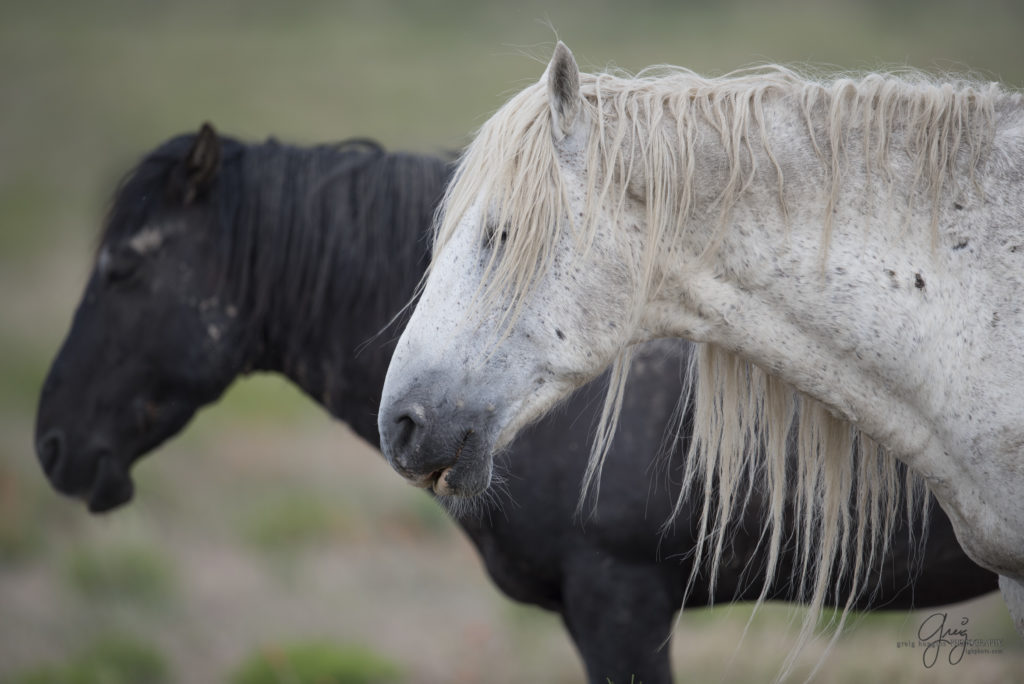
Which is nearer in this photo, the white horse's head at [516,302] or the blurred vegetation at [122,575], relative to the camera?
the white horse's head at [516,302]

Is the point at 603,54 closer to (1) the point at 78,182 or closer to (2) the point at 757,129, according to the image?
(1) the point at 78,182

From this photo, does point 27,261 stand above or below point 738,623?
below

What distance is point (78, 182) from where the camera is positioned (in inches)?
866

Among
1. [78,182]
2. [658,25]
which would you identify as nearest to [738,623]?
[78,182]

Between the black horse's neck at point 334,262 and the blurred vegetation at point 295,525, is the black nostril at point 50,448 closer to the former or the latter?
the black horse's neck at point 334,262

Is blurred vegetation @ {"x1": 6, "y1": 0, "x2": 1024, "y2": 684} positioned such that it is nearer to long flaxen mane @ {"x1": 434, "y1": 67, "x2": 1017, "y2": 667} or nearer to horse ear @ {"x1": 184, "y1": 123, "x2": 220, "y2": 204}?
long flaxen mane @ {"x1": 434, "y1": 67, "x2": 1017, "y2": 667}

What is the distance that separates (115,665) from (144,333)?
2984 millimetres

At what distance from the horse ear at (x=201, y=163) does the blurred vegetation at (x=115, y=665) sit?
3231 mm

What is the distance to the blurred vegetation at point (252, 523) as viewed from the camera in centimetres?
519

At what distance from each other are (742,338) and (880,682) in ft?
9.99

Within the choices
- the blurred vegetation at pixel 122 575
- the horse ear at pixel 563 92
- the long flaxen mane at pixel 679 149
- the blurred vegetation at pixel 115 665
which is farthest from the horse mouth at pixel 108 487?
the blurred vegetation at pixel 122 575

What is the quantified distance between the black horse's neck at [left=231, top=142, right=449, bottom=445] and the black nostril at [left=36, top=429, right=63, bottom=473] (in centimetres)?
85
